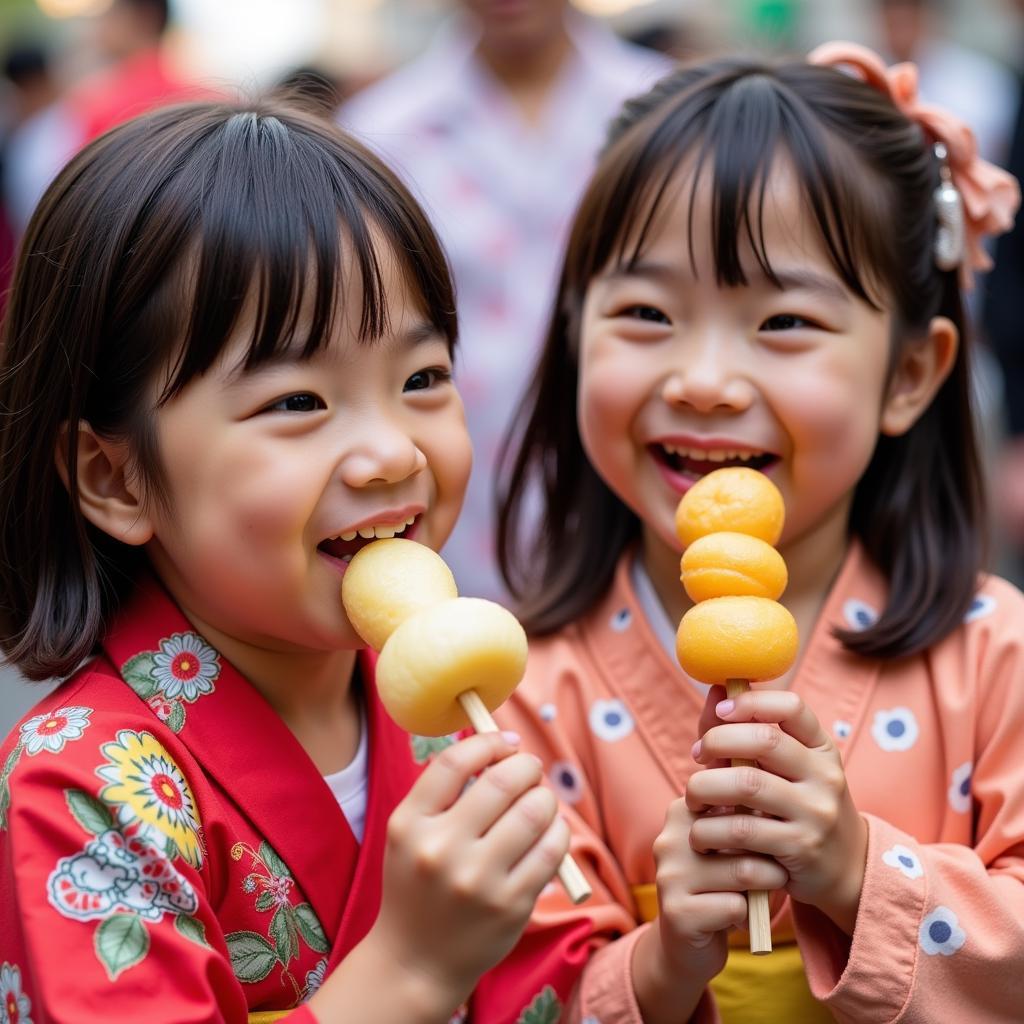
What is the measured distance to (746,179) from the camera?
6.97ft

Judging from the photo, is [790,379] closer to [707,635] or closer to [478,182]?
[707,635]

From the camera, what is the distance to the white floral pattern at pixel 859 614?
2295 mm

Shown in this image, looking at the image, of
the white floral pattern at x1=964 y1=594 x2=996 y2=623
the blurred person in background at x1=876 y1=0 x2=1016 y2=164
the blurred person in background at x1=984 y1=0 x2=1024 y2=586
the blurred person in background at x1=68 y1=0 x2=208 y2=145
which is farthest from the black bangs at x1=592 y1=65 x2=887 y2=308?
the blurred person in background at x1=876 y1=0 x2=1016 y2=164

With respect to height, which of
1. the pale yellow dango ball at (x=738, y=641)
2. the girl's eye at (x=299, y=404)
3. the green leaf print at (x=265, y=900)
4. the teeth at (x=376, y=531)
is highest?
the girl's eye at (x=299, y=404)

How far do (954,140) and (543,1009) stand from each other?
1590 mm

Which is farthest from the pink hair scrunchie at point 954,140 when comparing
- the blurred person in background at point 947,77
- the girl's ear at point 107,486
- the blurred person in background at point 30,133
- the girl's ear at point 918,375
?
the blurred person in background at point 947,77

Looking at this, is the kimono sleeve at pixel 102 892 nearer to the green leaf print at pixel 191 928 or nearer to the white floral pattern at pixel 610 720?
the green leaf print at pixel 191 928

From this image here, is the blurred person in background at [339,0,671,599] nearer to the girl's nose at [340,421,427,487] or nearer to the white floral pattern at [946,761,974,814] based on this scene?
the white floral pattern at [946,761,974,814]

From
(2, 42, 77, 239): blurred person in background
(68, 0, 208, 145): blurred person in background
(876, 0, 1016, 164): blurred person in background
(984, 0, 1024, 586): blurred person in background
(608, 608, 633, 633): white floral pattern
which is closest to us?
(608, 608, 633, 633): white floral pattern

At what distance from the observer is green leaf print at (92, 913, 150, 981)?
62.7 inches

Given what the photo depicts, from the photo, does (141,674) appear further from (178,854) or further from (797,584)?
(797,584)

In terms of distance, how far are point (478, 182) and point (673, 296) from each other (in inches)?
75.4

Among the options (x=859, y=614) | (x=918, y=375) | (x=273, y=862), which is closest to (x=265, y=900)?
(x=273, y=862)

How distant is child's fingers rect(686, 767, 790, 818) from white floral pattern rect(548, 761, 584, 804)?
433mm
